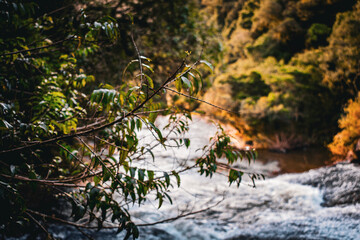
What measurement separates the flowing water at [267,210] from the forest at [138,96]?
53cm

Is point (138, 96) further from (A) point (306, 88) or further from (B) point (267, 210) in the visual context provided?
(A) point (306, 88)

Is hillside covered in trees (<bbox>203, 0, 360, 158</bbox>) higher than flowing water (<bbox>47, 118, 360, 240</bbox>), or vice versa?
hillside covered in trees (<bbox>203, 0, 360, 158</bbox>)

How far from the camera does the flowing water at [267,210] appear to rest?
340 centimetres

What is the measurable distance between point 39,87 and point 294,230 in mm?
4235

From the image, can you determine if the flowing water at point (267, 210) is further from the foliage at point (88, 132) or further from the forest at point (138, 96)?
the foliage at point (88, 132)

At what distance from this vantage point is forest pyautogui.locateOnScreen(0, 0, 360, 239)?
123 centimetres

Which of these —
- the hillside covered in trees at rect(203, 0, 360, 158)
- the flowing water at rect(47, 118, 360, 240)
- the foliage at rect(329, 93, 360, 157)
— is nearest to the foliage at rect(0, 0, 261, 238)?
the flowing water at rect(47, 118, 360, 240)

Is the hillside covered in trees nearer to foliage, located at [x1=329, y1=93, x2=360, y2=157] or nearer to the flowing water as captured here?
foliage, located at [x1=329, y1=93, x2=360, y2=157]

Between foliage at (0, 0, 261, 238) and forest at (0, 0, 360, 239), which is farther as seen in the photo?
forest at (0, 0, 360, 239)

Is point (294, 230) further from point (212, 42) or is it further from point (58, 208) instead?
point (212, 42)

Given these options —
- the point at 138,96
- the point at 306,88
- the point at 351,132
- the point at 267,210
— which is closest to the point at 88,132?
the point at 138,96

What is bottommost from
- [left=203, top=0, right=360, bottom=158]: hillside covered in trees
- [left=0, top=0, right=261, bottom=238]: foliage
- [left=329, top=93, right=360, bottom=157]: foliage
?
[left=0, top=0, right=261, bottom=238]: foliage

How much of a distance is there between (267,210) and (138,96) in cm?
430

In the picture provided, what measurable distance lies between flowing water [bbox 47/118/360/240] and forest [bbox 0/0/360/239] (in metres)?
0.53
